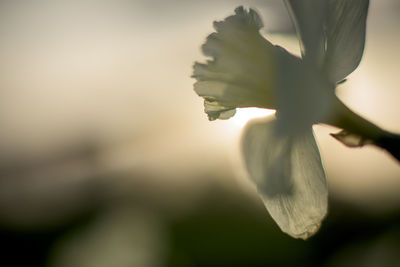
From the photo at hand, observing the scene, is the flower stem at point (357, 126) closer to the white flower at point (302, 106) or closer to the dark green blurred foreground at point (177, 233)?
the white flower at point (302, 106)

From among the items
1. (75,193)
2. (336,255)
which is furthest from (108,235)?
(336,255)

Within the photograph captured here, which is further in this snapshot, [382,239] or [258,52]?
[382,239]

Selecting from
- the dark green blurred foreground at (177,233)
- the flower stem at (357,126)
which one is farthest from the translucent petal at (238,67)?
the dark green blurred foreground at (177,233)

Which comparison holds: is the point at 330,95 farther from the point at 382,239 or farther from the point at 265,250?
the point at 265,250

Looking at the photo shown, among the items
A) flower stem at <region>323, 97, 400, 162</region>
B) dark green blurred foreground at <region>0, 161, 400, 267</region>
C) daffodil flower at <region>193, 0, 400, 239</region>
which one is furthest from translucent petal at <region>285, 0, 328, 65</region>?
dark green blurred foreground at <region>0, 161, 400, 267</region>

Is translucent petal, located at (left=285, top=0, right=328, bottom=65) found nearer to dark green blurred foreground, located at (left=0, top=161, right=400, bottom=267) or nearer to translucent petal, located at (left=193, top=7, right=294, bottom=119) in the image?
translucent petal, located at (left=193, top=7, right=294, bottom=119)

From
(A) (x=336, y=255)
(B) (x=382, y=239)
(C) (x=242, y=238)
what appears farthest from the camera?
(C) (x=242, y=238)
